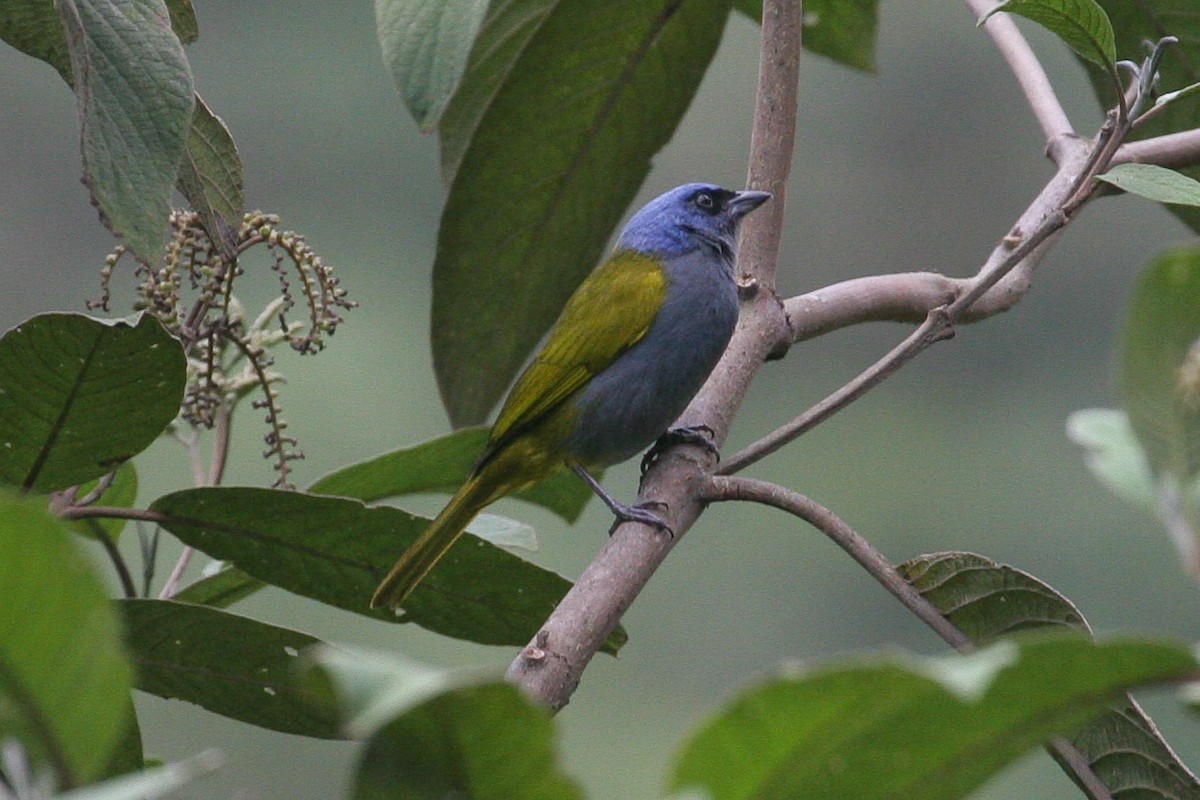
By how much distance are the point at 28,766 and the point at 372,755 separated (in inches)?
5.5

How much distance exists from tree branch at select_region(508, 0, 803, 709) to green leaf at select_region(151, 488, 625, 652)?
0.57 ft

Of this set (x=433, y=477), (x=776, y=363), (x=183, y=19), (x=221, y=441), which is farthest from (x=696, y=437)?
(x=776, y=363)

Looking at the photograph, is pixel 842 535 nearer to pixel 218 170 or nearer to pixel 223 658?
pixel 223 658

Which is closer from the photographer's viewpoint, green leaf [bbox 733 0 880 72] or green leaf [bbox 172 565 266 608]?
green leaf [bbox 172 565 266 608]

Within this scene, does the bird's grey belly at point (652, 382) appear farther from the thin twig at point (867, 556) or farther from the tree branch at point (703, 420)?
the thin twig at point (867, 556)

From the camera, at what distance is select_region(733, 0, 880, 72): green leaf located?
3033 millimetres

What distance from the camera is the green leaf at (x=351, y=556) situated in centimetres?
181

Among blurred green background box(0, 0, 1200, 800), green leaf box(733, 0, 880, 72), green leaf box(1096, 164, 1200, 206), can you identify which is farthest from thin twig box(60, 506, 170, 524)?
blurred green background box(0, 0, 1200, 800)

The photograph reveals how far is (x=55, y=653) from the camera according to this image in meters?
0.59

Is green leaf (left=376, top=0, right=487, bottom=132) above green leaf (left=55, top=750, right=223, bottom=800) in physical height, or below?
above

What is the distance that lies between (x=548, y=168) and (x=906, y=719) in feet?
7.24

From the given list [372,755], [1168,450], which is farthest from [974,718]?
[372,755]

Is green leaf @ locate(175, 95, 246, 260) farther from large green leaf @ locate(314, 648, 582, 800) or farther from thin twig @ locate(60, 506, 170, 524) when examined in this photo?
large green leaf @ locate(314, 648, 582, 800)

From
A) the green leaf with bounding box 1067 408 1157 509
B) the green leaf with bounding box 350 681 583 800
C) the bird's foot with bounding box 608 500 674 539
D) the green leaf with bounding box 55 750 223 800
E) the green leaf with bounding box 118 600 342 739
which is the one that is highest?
the green leaf with bounding box 1067 408 1157 509
